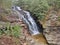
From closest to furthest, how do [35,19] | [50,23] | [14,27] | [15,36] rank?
[15,36] → [14,27] → [50,23] → [35,19]

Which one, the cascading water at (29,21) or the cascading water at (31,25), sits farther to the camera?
the cascading water at (29,21)

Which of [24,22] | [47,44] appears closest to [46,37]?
[47,44]

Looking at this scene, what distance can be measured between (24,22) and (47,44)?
2.37 m

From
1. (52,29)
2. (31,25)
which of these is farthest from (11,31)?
(31,25)

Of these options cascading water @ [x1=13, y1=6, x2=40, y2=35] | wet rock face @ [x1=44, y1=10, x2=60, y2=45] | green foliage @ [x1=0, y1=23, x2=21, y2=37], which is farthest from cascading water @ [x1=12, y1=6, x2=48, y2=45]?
green foliage @ [x1=0, y1=23, x2=21, y2=37]

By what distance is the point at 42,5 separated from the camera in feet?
39.1

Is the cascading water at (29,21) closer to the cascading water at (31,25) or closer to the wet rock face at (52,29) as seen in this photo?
the cascading water at (31,25)

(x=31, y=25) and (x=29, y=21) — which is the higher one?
(x=29, y=21)

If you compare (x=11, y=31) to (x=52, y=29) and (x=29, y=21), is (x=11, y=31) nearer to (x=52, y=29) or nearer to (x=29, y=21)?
(x=52, y=29)

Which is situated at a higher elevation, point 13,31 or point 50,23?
point 13,31

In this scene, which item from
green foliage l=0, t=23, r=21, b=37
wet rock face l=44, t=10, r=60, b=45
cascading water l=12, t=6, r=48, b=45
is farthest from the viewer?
→ cascading water l=12, t=6, r=48, b=45

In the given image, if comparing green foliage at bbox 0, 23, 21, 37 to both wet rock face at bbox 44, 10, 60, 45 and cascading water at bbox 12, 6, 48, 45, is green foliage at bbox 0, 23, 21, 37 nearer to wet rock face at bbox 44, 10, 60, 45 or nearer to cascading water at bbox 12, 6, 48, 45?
cascading water at bbox 12, 6, 48, 45

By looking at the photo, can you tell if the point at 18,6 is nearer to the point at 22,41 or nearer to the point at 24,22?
the point at 24,22

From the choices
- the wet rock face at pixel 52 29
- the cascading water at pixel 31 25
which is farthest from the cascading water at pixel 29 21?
the wet rock face at pixel 52 29
